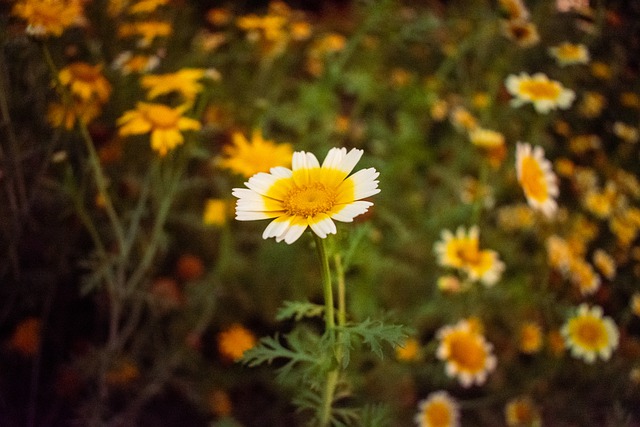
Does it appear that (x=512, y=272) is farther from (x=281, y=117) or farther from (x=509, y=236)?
(x=281, y=117)

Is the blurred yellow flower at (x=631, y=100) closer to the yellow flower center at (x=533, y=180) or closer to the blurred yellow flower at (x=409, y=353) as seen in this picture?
the yellow flower center at (x=533, y=180)

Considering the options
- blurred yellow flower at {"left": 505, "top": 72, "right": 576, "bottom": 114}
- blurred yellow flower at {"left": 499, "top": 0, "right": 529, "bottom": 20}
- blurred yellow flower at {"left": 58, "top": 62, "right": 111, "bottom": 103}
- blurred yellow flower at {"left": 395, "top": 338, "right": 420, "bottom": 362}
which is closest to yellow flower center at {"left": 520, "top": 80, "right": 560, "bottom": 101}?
blurred yellow flower at {"left": 505, "top": 72, "right": 576, "bottom": 114}

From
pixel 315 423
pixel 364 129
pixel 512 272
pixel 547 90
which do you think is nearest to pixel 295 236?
pixel 315 423

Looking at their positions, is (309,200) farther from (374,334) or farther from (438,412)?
(438,412)

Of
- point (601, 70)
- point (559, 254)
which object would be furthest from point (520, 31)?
point (559, 254)

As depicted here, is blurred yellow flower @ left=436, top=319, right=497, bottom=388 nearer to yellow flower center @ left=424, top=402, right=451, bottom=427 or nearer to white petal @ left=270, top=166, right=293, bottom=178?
yellow flower center @ left=424, top=402, right=451, bottom=427

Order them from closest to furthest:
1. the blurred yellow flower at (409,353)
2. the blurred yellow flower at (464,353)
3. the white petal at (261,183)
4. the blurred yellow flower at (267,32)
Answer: the white petal at (261,183), the blurred yellow flower at (464,353), the blurred yellow flower at (409,353), the blurred yellow flower at (267,32)

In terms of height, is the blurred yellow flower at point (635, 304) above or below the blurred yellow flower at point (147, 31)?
below

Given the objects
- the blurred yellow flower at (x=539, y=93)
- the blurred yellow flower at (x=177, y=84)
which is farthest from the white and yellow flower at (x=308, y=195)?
the blurred yellow flower at (x=539, y=93)
